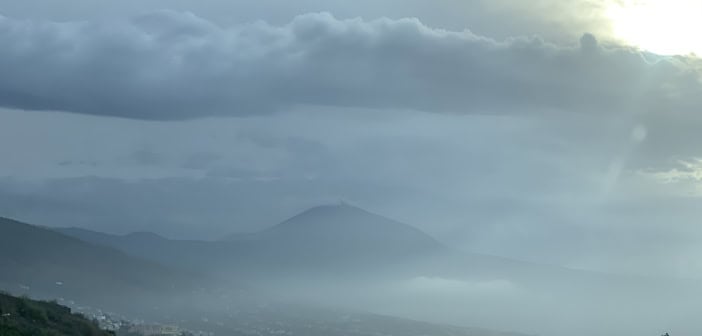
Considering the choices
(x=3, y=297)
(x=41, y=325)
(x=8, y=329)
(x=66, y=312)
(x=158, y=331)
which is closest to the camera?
(x=8, y=329)

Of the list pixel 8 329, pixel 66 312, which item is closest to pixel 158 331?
pixel 66 312

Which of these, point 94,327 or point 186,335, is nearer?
point 94,327

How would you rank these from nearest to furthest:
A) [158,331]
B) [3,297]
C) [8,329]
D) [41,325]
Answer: [8,329], [41,325], [3,297], [158,331]

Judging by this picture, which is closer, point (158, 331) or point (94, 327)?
point (94, 327)

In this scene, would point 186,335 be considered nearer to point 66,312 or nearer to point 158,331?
point 158,331

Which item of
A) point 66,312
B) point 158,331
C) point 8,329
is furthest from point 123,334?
point 8,329

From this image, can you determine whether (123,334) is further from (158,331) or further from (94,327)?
(94,327)
